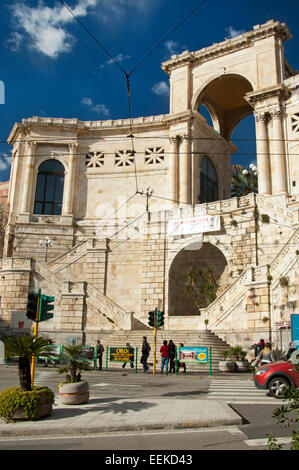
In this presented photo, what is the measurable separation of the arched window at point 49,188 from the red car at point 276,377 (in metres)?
31.2

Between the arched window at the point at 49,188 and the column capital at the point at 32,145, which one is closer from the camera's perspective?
the arched window at the point at 49,188

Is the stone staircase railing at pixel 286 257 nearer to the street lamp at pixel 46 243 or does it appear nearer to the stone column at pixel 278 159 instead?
the stone column at pixel 278 159

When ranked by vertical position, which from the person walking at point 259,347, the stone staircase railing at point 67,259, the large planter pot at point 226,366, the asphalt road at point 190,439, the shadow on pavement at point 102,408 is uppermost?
the stone staircase railing at point 67,259

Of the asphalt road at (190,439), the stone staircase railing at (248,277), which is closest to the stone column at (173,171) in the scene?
the stone staircase railing at (248,277)

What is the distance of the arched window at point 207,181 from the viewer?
40.6 m

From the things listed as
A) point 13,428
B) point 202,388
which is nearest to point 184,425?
point 13,428

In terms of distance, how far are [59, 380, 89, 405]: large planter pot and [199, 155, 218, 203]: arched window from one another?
30432 mm

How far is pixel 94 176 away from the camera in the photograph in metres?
41.9

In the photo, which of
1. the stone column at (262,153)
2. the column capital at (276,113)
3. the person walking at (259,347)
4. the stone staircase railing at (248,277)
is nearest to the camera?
the person walking at (259,347)

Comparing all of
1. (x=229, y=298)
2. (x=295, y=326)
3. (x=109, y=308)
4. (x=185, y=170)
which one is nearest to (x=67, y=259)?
(x=109, y=308)

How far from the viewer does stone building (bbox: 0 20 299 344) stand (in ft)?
89.2

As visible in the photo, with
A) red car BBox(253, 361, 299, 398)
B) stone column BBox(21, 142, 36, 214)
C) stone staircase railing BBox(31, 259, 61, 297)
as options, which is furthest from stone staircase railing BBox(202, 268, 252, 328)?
stone column BBox(21, 142, 36, 214)
